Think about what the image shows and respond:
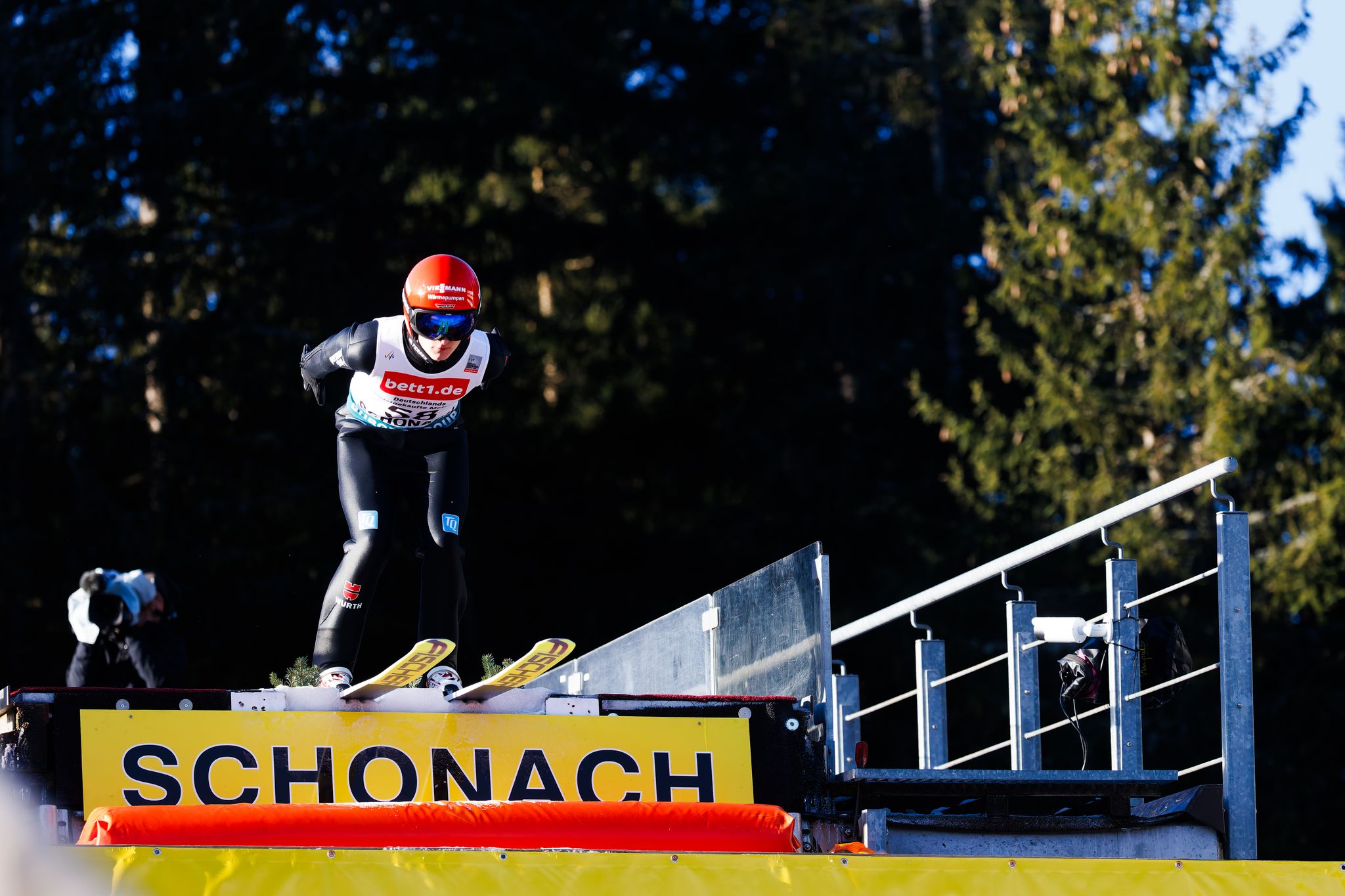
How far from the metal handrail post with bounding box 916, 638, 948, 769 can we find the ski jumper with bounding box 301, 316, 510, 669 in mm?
2172

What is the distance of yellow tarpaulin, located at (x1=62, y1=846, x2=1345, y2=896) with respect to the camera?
431 centimetres

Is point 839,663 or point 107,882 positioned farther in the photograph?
point 839,663

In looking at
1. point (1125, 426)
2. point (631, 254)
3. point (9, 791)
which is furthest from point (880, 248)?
point (9, 791)

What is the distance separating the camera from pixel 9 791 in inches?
231

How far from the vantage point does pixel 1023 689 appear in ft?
25.3

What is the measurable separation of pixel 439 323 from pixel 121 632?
4114 mm

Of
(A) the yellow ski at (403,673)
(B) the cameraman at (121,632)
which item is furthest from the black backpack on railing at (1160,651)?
(B) the cameraman at (121,632)

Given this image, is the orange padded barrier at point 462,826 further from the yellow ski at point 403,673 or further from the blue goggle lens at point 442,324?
the blue goggle lens at point 442,324

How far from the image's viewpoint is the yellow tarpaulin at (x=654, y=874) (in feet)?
14.1

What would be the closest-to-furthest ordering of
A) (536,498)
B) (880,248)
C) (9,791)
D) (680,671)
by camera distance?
1. (9,791)
2. (680,671)
3. (536,498)
4. (880,248)

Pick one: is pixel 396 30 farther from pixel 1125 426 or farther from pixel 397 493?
pixel 397 493

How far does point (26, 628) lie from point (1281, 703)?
47.7 feet

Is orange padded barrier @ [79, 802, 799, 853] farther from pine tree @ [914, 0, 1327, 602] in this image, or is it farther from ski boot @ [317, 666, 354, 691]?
pine tree @ [914, 0, 1327, 602]

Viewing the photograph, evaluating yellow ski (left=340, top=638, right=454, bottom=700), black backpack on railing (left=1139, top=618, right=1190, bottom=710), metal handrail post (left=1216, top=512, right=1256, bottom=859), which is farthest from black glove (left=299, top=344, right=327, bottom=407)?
metal handrail post (left=1216, top=512, right=1256, bottom=859)
